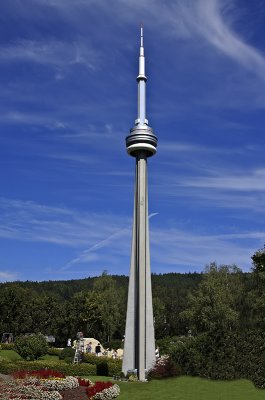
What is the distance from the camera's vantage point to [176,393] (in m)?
18.8

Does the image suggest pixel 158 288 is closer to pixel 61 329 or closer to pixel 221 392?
pixel 61 329

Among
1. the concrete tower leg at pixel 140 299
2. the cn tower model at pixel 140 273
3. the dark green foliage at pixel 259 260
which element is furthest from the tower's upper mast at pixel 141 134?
the dark green foliage at pixel 259 260

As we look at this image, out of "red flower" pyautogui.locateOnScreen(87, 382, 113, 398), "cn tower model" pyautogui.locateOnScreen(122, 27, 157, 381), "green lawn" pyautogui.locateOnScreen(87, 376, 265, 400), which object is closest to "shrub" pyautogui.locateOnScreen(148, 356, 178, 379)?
"green lawn" pyautogui.locateOnScreen(87, 376, 265, 400)

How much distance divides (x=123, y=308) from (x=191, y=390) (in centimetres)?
5353

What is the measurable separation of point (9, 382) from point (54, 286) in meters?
105

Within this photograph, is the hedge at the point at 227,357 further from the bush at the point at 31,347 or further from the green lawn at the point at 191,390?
the bush at the point at 31,347

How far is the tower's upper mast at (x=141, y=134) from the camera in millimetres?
33000

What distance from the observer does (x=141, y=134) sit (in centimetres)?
3306

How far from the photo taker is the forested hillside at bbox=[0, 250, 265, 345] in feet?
155

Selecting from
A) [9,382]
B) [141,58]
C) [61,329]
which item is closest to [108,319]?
[61,329]

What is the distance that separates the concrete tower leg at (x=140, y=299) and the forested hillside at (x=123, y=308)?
10407 millimetres

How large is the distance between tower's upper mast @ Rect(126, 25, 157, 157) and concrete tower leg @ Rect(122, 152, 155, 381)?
146cm

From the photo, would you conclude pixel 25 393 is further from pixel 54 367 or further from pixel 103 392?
pixel 54 367

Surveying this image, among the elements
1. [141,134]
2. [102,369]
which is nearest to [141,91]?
[141,134]
